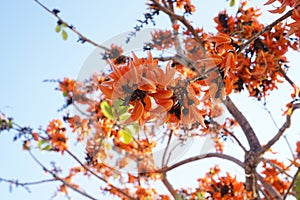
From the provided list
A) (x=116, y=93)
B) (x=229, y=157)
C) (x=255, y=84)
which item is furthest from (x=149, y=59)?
(x=229, y=157)

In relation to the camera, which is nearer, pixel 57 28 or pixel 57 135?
pixel 57 28

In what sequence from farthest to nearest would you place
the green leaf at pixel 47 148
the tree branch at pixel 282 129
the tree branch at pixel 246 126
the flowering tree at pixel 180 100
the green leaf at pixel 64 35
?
the green leaf at pixel 47 148 → the green leaf at pixel 64 35 → the tree branch at pixel 246 126 → the tree branch at pixel 282 129 → the flowering tree at pixel 180 100

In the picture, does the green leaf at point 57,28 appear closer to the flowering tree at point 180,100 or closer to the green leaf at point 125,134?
the flowering tree at point 180,100

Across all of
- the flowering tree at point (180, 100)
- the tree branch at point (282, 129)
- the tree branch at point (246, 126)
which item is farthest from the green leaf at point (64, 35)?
the tree branch at point (282, 129)

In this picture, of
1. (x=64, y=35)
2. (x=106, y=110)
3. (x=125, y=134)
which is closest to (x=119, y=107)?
(x=106, y=110)

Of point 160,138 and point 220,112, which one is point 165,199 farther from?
point 220,112

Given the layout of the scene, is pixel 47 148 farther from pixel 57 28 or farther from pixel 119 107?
pixel 119 107

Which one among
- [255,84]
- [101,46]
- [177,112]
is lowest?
[177,112]

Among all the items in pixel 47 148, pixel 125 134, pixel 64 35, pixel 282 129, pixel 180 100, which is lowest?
pixel 180 100

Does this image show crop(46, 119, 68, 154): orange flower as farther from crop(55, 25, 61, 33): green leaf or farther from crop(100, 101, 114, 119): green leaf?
A: crop(100, 101, 114, 119): green leaf

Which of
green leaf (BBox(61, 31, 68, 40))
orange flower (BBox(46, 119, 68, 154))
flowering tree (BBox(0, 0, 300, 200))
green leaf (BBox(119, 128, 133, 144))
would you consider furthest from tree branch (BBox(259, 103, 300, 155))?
orange flower (BBox(46, 119, 68, 154))

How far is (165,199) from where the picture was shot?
2.14 meters

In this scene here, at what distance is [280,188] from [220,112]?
601mm

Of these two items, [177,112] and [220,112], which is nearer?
[177,112]
